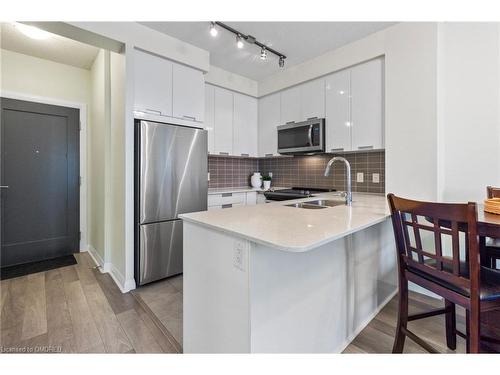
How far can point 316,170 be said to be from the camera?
356 centimetres

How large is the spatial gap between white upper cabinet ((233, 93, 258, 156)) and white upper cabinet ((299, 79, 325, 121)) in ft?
2.89

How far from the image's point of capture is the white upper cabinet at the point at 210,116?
3334mm

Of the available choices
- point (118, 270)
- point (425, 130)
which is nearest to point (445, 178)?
point (425, 130)

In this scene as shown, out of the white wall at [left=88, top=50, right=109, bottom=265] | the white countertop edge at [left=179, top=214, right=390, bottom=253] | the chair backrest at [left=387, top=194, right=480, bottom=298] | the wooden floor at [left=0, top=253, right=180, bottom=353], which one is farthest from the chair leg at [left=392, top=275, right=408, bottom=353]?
the white wall at [left=88, top=50, right=109, bottom=265]

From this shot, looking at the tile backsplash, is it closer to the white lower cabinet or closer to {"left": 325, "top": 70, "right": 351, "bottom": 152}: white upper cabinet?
{"left": 325, "top": 70, "right": 351, "bottom": 152}: white upper cabinet

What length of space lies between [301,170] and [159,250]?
92.5 inches

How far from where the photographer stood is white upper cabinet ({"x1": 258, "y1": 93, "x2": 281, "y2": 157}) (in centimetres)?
367

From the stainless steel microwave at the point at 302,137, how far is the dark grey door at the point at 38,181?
9.45 ft

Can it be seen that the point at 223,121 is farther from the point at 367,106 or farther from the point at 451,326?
the point at 451,326

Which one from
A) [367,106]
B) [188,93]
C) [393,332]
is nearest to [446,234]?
[393,332]

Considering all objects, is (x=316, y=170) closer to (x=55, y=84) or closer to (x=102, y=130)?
(x=102, y=130)

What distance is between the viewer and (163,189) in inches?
97.6

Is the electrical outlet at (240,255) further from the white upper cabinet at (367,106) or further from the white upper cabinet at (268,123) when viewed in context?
the white upper cabinet at (268,123)
